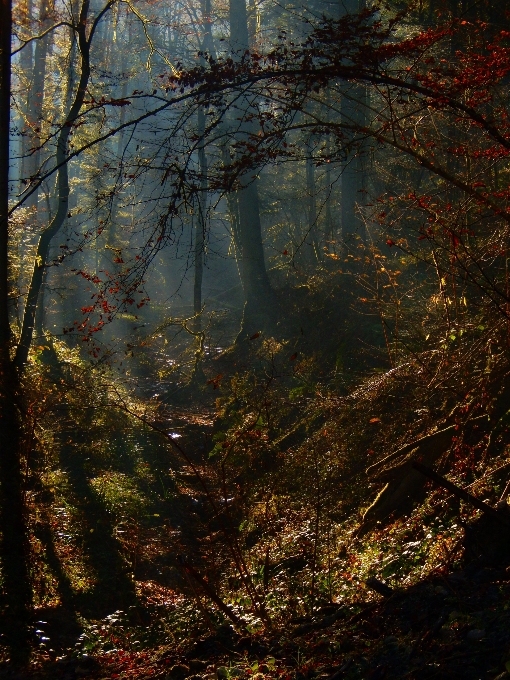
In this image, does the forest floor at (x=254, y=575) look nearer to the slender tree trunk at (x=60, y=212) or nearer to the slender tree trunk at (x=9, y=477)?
the slender tree trunk at (x=9, y=477)

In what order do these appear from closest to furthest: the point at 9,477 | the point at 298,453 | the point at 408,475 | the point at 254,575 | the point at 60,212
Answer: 1. the point at 9,477
2. the point at 254,575
3. the point at 408,475
4. the point at 298,453
5. the point at 60,212

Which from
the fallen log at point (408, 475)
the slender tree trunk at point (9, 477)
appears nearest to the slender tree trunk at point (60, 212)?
the slender tree trunk at point (9, 477)

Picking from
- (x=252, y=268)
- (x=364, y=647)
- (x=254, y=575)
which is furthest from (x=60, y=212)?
(x=364, y=647)

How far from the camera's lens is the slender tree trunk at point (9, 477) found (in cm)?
650

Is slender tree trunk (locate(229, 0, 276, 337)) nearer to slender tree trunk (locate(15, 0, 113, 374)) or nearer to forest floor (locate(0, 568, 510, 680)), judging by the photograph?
slender tree trunk (locate(15, 0, 113, 374))

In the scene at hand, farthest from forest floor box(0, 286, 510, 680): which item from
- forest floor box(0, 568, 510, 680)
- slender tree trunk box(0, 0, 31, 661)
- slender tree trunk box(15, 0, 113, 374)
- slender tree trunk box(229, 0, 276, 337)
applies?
slender tree trunk box(229, 0, 276, 337)

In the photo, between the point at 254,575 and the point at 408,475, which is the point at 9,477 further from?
the point at 408,475

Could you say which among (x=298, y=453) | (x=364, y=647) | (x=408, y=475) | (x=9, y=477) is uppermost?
(x=298, y=453)

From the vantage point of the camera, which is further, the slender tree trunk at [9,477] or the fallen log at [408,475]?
the fallen log at [408,475]

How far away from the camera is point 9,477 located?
6867mm

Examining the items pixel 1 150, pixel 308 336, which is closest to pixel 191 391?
pixel 308 336

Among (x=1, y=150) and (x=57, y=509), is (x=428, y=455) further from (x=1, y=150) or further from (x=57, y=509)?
(x=1, y=150)

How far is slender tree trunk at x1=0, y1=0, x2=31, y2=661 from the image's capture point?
6.50 meters

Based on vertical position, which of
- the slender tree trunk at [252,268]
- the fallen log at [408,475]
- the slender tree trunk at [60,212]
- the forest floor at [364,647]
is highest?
the slender tree trunk at [252,268]
